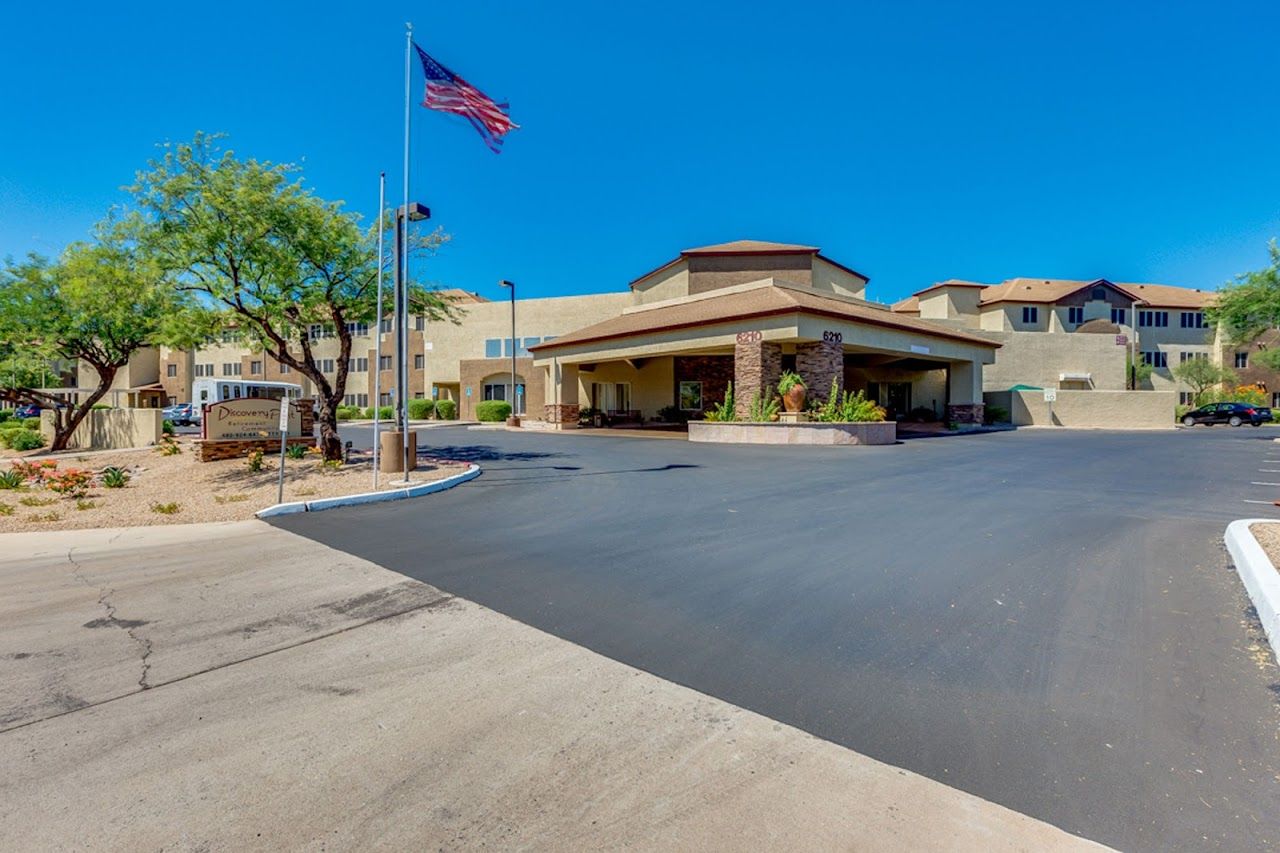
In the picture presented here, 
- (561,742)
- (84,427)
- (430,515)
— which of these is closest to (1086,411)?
(430,515)

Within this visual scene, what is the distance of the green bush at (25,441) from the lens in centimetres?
2389

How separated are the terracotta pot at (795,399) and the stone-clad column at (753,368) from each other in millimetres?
1114

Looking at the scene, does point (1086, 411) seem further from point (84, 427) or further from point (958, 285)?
point (84, 427)

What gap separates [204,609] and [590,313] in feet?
134

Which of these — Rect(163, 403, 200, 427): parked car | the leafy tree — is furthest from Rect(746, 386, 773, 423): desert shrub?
the leafy tree

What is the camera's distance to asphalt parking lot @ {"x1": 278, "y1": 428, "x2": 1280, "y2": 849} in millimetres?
2869

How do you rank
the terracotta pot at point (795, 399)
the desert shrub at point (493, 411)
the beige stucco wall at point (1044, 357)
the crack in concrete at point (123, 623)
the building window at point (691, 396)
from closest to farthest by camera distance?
the crack in concrete at point (123, 623) < the terracotta pot at point (795, 399) < the building window at point (691, 396) < the desert shrub at point (493, 411) < the beige stucco wall at point (1044, 357)

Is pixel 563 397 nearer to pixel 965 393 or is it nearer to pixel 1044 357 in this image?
pixel 965 393

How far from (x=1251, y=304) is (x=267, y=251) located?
33.1 metres

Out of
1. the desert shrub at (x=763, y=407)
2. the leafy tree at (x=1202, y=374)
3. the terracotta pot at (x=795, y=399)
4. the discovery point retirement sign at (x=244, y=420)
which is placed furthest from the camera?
the leafy tree at (x=1202, y=374)

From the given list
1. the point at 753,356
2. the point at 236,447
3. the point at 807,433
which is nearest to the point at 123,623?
the point at 236,447

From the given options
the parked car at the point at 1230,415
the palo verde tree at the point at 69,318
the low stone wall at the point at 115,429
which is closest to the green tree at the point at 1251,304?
the parked car at the point at 1230,415

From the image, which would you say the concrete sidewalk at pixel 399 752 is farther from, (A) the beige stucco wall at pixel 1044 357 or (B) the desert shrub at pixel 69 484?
(A) the beige stucco wall at pixel 1044 357

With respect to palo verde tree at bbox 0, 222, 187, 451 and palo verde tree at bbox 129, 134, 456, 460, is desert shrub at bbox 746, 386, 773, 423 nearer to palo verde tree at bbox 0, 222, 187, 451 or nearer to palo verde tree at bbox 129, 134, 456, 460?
palo verde tree at bbox 129, 134, 456, 460
